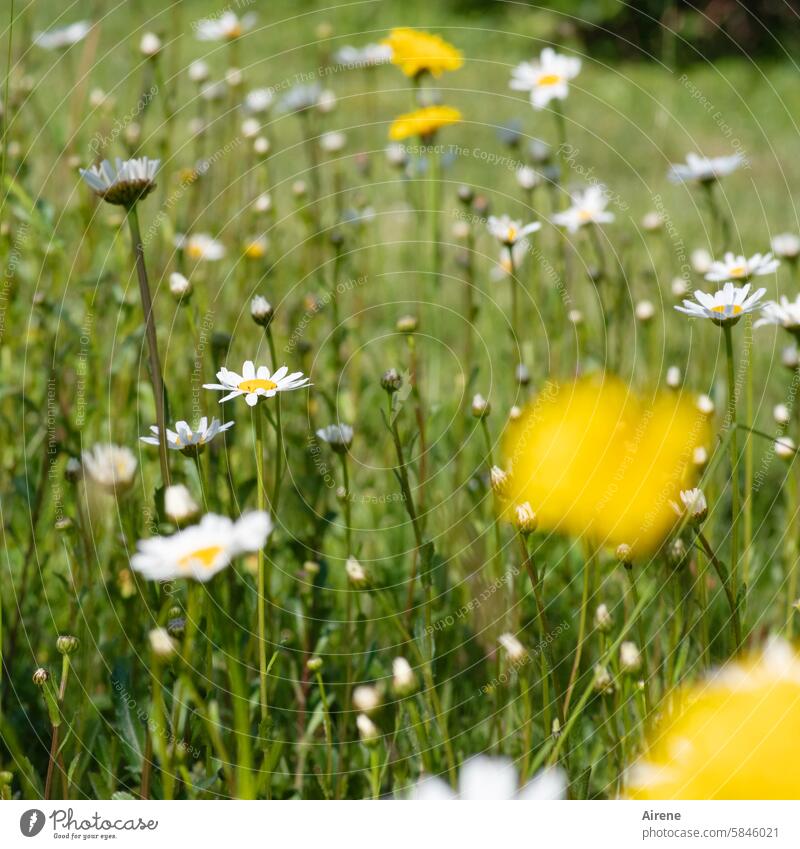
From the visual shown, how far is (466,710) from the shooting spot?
658 millimetres

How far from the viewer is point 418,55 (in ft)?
2.62

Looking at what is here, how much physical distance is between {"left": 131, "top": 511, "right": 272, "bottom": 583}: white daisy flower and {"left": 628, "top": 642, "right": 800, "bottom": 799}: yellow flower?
31 centimetres

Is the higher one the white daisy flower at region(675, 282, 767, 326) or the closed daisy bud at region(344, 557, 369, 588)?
the white daisy flower at region(675, 282, 767, 326)

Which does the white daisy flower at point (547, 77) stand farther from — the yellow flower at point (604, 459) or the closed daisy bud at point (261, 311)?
the closed daisy bud at point (261, 311)

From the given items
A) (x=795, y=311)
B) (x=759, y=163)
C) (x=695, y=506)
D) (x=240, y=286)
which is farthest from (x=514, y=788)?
(x=759, y=163)

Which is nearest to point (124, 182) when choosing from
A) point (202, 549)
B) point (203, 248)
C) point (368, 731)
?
point (202, 549)

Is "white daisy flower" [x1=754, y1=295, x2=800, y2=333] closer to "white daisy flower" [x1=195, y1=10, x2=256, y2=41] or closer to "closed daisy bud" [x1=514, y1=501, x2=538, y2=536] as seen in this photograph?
"closed daisy bud" [x1=514, y1=501, x2=538, y2=536]

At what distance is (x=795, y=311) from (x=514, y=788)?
355 mm

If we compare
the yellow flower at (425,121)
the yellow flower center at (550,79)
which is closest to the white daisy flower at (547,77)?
the yellow flower center at (550,79)

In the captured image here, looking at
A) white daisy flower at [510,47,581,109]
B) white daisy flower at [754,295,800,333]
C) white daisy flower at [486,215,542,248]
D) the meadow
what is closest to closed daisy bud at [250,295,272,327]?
the meadow

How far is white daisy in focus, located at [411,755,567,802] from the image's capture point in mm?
559

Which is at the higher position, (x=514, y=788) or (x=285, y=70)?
(x=285, y=70)

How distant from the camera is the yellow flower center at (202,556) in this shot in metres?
0.42

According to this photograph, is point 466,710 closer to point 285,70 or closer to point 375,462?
point 375,462
